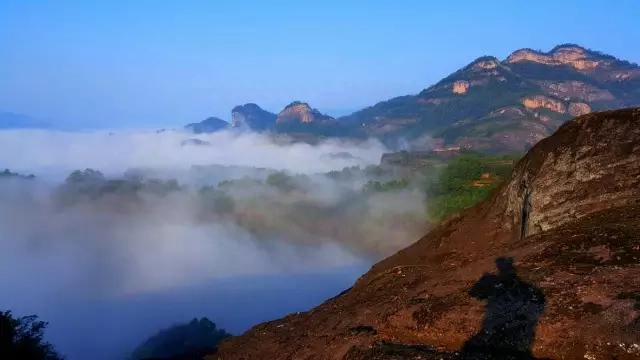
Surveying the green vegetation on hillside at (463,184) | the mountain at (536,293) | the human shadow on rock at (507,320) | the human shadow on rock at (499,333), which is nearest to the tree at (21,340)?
the mountain at (536,293)

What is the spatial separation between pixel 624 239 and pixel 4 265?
16663 centimetres

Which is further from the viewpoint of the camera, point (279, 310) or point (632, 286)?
point (279, 310)

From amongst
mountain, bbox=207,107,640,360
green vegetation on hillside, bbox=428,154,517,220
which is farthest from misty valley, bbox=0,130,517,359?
mountain, bbox=207,107,640,360

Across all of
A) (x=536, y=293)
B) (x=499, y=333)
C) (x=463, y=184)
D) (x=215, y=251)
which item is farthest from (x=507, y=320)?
(x=215, y=251)

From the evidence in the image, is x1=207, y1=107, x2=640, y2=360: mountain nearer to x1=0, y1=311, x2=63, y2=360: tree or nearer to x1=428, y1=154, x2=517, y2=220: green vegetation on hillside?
x1=0, y1=311, x2=63, y2=360: tree

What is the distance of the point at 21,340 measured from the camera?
33.8 meters

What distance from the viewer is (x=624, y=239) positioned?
2023 cm

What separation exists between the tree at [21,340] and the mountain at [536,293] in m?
11.2

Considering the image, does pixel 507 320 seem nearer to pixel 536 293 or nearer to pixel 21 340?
pixel 536 293

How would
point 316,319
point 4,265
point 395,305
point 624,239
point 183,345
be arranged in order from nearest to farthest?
point 624,239
point 395,305
point 316,319
point 183,345
point 4,265

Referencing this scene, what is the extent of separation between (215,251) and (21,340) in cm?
10742

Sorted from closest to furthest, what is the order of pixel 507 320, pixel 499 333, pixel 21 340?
pixel 499 333, pixel 507 320, pixel 21 340

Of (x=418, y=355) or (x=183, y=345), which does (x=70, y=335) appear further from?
(x=418, y=355)

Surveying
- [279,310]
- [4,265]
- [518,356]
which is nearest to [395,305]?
[518,356]
